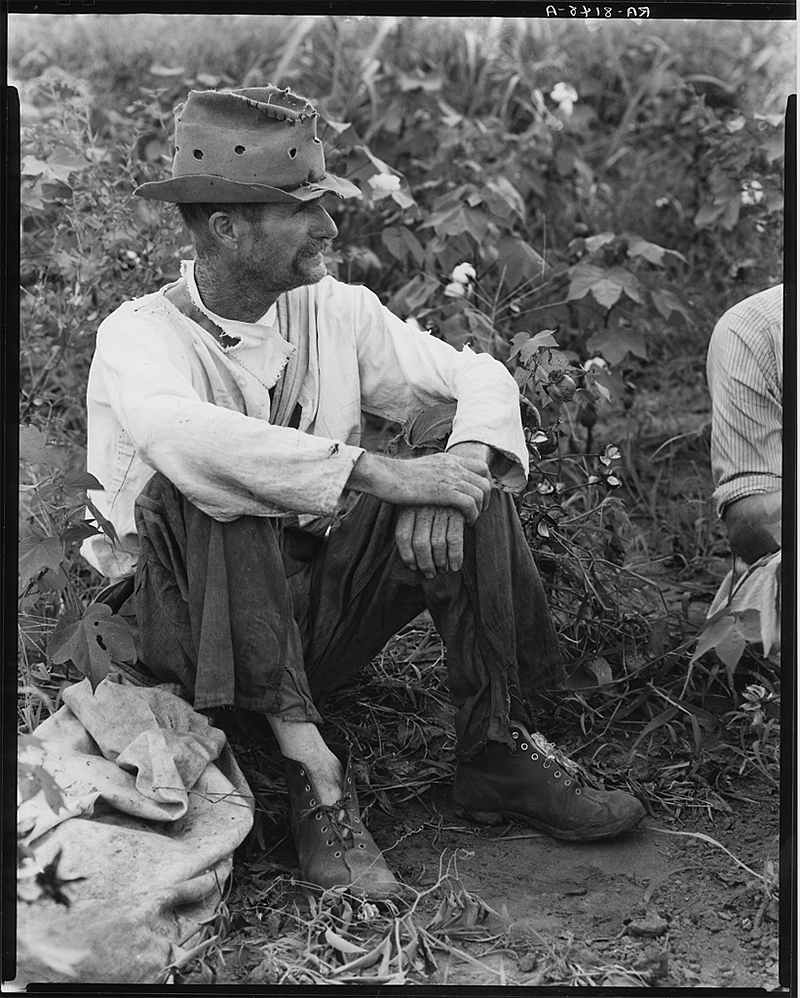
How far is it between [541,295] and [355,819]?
1.66 metres

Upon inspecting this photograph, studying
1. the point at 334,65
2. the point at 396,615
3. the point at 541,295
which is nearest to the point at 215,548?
the point at 396,615

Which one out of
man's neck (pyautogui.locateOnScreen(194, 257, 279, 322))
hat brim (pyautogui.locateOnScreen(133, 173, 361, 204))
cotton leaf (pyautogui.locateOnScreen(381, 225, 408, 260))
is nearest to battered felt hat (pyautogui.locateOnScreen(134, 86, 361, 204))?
hat brim (pyautogui.locateOnScreen(133, 173, 361, 204))

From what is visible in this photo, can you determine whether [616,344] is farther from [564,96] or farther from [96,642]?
[96,642]

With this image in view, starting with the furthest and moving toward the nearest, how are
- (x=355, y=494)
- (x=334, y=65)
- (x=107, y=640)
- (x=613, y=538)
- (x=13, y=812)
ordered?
(x=334, y=65), (x=613, y=538), (x=355, y=494), (x=107, y=640), (x=13, y=812)

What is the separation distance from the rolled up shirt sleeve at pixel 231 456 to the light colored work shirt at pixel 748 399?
2.55ft

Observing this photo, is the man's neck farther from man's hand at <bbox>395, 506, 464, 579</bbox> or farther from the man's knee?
man's hand at <bbox>395, 506, 464, 579</bbox>

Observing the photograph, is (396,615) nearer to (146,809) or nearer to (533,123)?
(146,809)

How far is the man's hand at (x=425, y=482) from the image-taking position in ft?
6.96

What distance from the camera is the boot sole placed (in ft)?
7.77

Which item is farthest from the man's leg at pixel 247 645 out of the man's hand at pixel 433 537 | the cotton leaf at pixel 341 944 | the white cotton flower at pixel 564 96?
the white cotton flower at pixel 564 96

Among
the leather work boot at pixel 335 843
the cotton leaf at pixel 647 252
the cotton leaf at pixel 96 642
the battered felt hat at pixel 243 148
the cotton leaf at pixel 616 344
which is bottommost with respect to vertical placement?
the leather work boot at pixel 335 843

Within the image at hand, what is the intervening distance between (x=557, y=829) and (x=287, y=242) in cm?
111

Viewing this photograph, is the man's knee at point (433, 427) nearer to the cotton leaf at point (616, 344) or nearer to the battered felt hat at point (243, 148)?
the battered felt hat at point (243, 148)

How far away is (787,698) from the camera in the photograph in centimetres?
213
